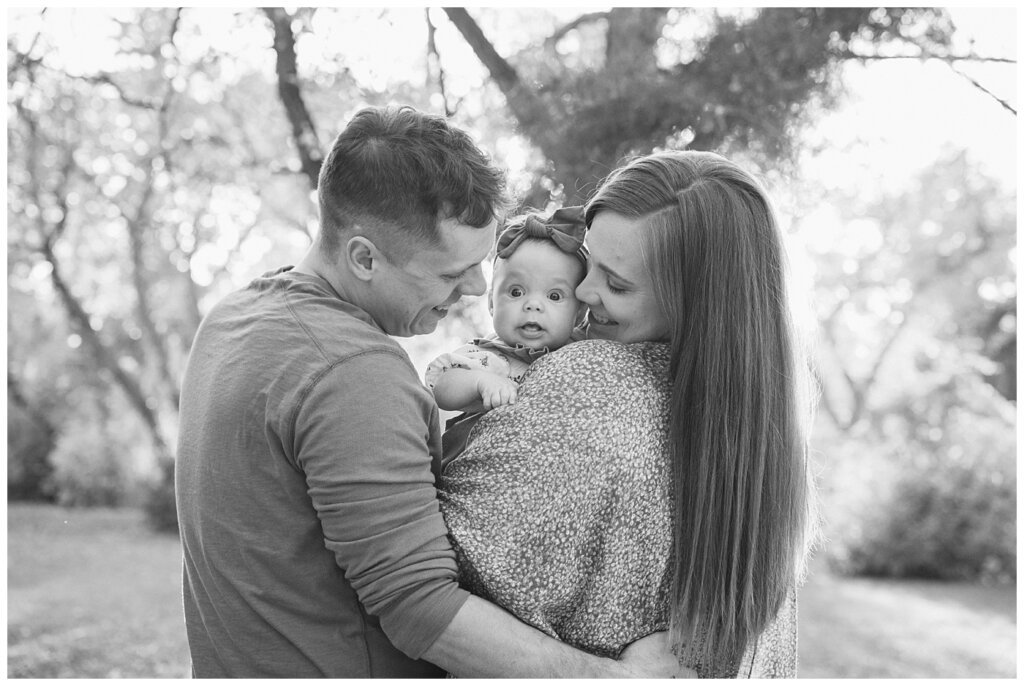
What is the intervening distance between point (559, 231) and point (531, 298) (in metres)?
0.18

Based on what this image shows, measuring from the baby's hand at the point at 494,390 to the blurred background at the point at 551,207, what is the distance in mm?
696

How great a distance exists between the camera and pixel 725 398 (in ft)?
6.52

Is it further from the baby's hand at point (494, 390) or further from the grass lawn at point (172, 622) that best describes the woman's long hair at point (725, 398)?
the grass lawn at point (172, 622)

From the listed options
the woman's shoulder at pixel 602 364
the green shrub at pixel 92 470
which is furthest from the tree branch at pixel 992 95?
the green shrub at pixel 92 470

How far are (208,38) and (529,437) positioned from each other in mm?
5925

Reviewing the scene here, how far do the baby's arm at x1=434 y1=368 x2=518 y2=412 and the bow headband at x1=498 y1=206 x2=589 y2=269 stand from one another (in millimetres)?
381

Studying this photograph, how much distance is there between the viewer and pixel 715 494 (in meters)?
1.96

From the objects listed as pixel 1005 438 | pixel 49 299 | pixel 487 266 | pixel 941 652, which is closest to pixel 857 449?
pixel 1005 438

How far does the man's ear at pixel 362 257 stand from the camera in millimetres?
1907

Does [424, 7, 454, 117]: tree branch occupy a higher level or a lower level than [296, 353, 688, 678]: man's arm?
higher

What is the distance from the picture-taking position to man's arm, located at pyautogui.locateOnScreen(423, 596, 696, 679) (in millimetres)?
1735

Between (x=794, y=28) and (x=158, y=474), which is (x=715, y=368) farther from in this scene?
(x=158, y=474)

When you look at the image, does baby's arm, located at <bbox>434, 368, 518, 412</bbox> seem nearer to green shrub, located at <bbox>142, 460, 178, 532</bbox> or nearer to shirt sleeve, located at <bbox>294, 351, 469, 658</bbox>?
shirt sleeve, located at <bbox>294, 351, 469, 658</bbox>

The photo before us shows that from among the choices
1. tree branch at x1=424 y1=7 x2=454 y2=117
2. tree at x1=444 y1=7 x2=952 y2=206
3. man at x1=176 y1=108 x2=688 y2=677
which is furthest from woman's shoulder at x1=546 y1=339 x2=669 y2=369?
tree branch at x1=424 y1=7 x2=454 y2=117
